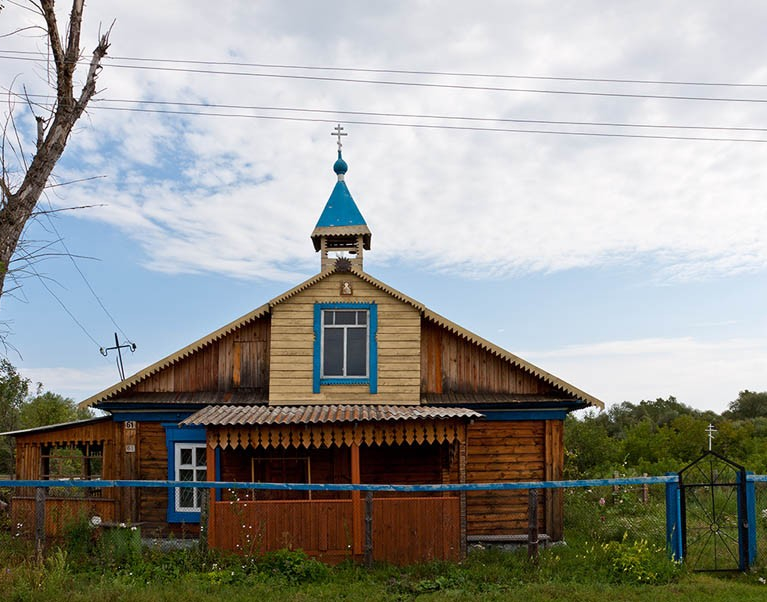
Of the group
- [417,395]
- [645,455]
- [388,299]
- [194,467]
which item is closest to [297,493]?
[194,467]

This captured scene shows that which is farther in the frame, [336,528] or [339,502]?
[339,502]

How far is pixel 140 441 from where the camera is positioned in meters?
14.7

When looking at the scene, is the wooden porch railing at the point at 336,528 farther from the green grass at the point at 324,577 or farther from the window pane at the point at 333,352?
the window pane at the point at 333,352

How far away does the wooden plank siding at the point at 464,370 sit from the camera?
1478 centimetres

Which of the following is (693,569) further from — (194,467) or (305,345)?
(194,467)

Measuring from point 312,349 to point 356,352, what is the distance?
973 millimetres

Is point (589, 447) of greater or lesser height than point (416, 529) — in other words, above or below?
below

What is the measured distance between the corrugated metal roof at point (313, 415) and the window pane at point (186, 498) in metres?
2.25

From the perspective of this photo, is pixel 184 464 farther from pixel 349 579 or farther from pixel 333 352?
pixel 349 579

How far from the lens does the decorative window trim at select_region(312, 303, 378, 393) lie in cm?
1452

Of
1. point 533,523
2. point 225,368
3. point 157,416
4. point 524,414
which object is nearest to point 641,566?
point 533,523

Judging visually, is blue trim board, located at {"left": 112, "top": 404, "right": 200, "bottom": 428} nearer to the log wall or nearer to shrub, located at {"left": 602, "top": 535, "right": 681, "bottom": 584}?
the log wall

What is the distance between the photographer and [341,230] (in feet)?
52.5

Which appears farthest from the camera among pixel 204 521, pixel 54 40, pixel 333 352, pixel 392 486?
pixel 333 352
